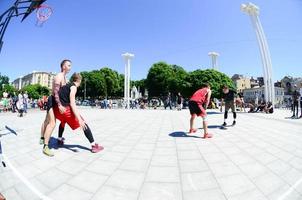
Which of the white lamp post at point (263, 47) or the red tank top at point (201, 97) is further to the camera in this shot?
the white lamp post at point (263, 47)

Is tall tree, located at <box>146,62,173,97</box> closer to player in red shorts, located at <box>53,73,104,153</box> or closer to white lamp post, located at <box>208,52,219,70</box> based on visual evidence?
white lamp post, located at <box>208,52,219,70</box>

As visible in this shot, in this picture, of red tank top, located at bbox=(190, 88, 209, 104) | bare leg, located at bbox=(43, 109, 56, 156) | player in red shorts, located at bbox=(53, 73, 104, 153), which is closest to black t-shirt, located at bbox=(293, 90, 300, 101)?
red tank top, located at bbox=(190, 88, 209, 104)

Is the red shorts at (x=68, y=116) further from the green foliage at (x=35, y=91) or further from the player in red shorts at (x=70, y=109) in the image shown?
the green foliage at (x=35, y=91)

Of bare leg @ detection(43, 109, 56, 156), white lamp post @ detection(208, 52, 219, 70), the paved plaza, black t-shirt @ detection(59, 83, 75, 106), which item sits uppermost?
white lamp post @ detection(208, 52, 219, 70)

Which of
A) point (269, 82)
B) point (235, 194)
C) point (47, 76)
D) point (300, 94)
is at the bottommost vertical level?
point (235, 194)

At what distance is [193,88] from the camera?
22422mm

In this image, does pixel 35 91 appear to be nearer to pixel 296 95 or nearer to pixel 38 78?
pixel 38 78

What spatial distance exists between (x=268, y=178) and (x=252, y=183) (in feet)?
1.22

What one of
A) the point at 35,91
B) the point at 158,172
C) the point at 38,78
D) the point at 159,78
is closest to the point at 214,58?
the point at 159,78

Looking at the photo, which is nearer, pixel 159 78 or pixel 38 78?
pixel 159 78

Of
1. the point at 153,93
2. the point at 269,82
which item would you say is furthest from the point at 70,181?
the point at 153,93

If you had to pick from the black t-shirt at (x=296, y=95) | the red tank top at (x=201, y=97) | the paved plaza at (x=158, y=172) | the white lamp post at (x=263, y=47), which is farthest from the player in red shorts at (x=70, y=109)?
the white lamp post at (x=263, y=47)

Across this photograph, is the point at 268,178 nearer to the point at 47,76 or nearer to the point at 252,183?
the point at 252,183

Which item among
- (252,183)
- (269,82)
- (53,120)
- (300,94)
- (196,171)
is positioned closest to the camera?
(252,183)
